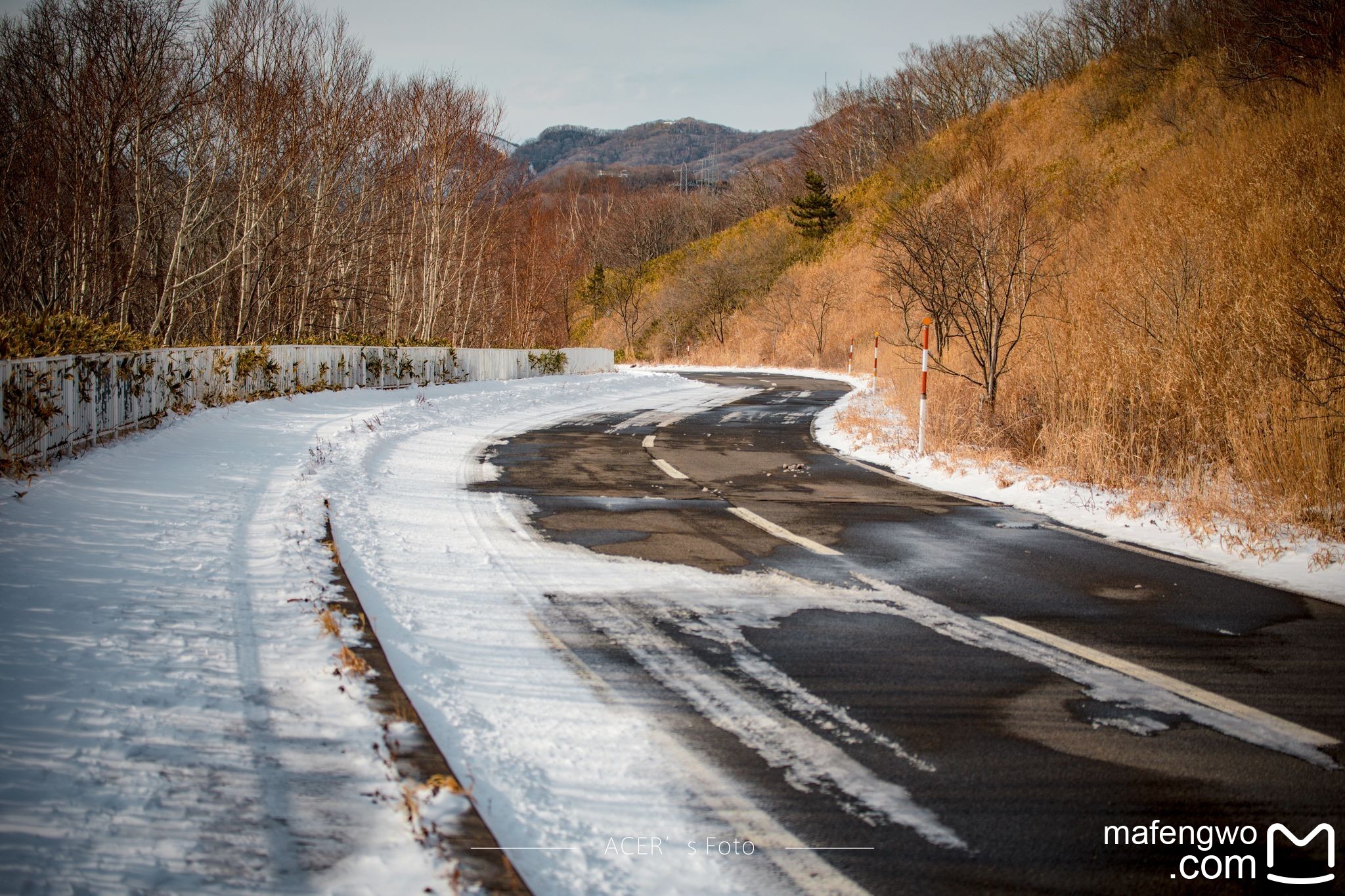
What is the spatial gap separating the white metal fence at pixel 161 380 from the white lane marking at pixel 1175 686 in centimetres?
902

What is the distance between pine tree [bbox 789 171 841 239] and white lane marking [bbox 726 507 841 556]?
2727 inches

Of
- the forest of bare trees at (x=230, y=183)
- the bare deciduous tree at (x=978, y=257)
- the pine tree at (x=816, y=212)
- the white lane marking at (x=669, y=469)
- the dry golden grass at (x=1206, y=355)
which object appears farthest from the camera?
the pine tree at (x=816, y=212)

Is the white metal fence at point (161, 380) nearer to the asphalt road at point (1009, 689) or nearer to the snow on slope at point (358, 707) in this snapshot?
the snow on slope at point (358, 707)

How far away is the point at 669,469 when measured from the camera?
39.2ft

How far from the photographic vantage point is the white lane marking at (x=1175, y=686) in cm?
371

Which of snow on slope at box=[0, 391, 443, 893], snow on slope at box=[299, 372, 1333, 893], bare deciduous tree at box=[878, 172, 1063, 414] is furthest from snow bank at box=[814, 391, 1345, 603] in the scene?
snow on slope at box=[0, 391, 443, 893]

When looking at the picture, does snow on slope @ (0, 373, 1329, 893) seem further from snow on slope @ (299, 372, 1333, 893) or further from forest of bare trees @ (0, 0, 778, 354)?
forest of bare trees @ (0, 0, 778, 354)

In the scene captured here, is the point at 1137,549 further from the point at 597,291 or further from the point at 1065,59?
the point at 597,291

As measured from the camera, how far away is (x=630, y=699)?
4004 mm

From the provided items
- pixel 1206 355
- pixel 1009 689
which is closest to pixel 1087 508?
pixel 1206 355

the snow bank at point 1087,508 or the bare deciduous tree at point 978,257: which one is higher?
the bare deciduous tree at point 978,257

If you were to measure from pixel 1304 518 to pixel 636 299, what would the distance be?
82002mm

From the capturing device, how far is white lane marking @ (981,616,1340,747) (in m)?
3.71

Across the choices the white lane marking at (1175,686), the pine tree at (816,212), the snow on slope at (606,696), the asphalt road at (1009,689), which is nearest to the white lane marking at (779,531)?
the asphalt road at (1009,689)
